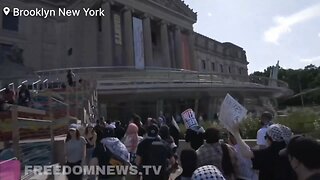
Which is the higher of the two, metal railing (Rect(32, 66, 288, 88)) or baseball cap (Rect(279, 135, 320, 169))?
metal railing (Rect(32, 66, 288, 88))

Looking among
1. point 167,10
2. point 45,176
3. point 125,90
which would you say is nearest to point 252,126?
point 45,176

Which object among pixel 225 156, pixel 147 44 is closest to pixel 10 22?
pixel 147 44

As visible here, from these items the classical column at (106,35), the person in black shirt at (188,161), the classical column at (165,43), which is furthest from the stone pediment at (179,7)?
the person in black shirt at (188,161)

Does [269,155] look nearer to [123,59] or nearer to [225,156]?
[225,156]

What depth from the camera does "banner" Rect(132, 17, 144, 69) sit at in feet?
146

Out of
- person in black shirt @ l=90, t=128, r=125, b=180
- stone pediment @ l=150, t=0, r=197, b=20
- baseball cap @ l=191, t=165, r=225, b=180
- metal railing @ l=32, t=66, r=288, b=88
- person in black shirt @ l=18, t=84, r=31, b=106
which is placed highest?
stone pediment @ l=150, t=0, r=197, b=20

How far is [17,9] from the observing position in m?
43.0

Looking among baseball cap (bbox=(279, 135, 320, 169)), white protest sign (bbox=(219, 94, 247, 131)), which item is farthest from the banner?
baseball cap (bbox=(279, 135, 320, 169))

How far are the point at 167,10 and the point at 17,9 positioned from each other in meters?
21.4

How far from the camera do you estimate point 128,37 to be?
47375mm

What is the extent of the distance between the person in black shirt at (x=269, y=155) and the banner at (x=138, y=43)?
3868 centimetres

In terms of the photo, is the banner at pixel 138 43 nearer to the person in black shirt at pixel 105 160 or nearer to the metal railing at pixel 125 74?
the metal railing at pixel 125 74

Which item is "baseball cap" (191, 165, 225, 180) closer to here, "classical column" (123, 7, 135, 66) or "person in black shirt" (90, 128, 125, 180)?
"person in black shirt" (90, 128, 125, 180)

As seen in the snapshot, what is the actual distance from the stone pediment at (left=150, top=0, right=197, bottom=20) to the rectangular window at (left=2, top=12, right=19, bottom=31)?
18.7 m
